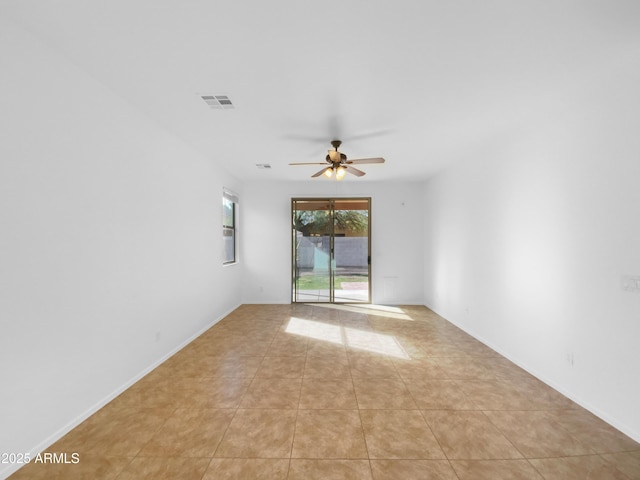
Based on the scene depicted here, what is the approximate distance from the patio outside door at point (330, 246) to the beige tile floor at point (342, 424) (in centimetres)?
298

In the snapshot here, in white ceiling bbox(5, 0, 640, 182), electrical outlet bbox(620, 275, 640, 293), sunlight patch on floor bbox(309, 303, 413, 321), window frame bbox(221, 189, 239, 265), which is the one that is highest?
white ceiling bbox(5, 0, 640, 182)

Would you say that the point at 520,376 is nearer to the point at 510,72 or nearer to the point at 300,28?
the point at 510,72

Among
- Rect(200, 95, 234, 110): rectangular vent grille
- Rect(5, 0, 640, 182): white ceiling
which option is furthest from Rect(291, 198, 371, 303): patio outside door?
Rect(200, 95, 234, 110): rectangular vent grille

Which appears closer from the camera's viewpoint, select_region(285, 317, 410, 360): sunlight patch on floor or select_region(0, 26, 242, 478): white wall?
select_region(0, 26, 242, 478): white wall

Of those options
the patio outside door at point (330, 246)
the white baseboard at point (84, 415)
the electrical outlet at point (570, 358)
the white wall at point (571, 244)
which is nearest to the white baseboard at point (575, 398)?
the white wall at point (571, 244)

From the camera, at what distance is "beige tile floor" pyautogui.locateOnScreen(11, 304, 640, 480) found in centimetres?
181

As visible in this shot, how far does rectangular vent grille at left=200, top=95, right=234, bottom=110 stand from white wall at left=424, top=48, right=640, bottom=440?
10.7ft

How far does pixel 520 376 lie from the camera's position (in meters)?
3.05

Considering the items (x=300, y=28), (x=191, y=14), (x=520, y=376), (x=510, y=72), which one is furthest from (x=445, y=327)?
(x=191, y=14)

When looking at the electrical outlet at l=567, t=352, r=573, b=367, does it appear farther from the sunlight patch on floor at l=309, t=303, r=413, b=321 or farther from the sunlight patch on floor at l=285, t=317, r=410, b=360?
the sunlight patch on floor at l=309, t=303, r=413, b=321

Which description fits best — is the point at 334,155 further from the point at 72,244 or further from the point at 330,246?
the point at 330,246

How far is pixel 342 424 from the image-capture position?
224 cm

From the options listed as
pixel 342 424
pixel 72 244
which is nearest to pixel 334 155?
pixel 72 244

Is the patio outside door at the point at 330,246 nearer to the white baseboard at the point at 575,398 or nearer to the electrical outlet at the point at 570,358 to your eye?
the white baseboard at the point at 575,398
